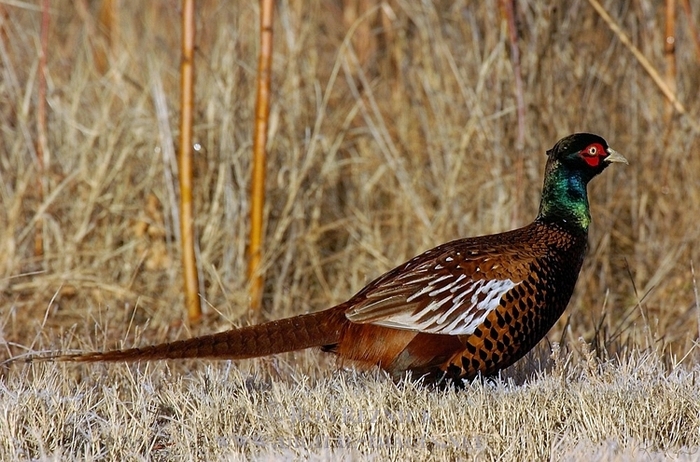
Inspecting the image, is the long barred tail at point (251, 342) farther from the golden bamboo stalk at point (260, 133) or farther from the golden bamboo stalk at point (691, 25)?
the golden bamboo stalk at point (691, 25)

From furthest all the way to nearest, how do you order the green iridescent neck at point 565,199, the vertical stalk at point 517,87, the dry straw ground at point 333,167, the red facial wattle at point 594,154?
the dry straw ground at point 333,167, the vertical stalk at point 517,87, the red facial wattle at point 594,154, the green iridescent neck at point 565,199

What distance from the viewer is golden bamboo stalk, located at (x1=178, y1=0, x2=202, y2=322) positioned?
554 centimetres

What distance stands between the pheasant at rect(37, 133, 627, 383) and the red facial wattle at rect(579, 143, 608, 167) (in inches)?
19.8

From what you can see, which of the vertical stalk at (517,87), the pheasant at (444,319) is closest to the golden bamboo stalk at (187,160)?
the vertical stalk at (517,87)

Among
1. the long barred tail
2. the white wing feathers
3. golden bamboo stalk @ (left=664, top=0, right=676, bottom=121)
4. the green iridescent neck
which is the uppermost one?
golden bamboo stalk @ (left=664, top=0, right=676, bottom=121)

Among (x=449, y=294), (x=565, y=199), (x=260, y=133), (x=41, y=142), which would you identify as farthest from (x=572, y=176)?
(x=41, y=142)

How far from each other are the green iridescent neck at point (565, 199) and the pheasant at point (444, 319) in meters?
0.24

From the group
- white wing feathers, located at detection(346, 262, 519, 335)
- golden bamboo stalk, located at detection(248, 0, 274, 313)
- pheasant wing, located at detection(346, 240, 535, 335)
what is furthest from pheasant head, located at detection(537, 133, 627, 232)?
golden bamboo stalk, located at detection(248, 0, 274, 313)

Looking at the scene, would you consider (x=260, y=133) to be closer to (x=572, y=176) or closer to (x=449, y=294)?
(x=572, y=176)

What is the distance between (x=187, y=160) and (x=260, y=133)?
1.30ft

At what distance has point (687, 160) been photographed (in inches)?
252

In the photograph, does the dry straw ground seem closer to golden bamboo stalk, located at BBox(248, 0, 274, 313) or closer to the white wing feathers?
golden bamboo stalk, located at BBox(248, 0, 274, 313)

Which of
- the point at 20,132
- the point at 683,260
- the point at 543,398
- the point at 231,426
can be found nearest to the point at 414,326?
the point at 543,398

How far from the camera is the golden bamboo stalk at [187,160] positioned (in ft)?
18.2
